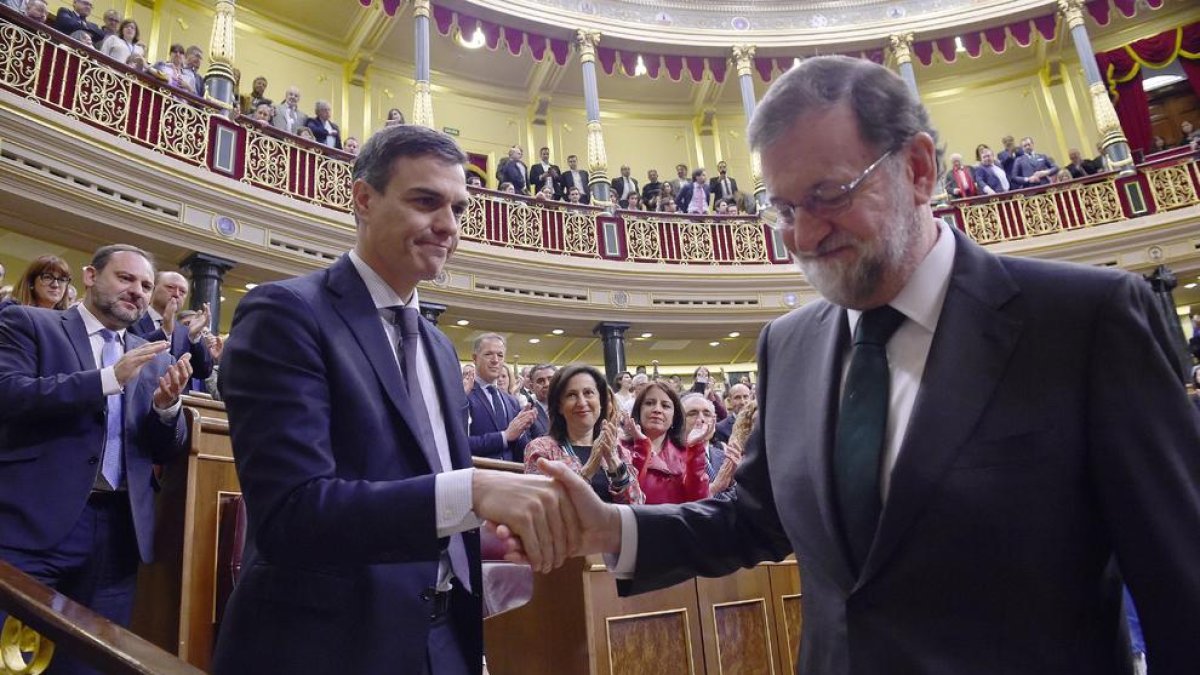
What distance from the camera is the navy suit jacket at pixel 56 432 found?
212cm

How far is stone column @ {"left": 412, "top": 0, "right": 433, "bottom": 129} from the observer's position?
9.52m

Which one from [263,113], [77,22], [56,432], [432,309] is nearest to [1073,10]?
[432,309]

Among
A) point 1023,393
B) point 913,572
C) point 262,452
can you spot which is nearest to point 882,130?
point 1023,393

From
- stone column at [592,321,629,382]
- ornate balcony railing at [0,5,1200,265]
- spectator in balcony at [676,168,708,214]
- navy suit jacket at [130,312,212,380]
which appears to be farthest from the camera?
spectator in balcony at [676,168,708,214]

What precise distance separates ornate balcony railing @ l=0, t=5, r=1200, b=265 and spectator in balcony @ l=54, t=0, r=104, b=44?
A: 693 millimetres

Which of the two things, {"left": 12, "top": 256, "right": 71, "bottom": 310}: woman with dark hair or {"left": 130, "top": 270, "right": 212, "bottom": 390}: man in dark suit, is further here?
{"left": 130, "top": 270, "right": 212, "bottom": 390}: man in dark suit

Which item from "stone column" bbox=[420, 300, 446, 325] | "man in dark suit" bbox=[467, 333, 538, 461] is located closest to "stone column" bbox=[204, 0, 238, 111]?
"stone column" bbox=[420, 300, 446, 325]

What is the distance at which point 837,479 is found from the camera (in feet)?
3.52

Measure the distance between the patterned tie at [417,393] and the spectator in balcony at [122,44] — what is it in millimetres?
6862

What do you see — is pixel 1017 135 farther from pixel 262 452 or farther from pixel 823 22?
pixel 262 452

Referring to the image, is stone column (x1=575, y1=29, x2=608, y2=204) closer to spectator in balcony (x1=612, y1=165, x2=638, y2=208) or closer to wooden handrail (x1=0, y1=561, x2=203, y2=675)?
spectator in balcony (x1=612, y1=165, x2=638, y2=208)

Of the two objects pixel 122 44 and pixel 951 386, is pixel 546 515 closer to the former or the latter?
pixel 951 386

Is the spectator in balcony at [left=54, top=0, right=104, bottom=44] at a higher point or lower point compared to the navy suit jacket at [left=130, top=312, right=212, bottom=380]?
higher

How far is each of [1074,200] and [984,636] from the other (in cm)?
1144
